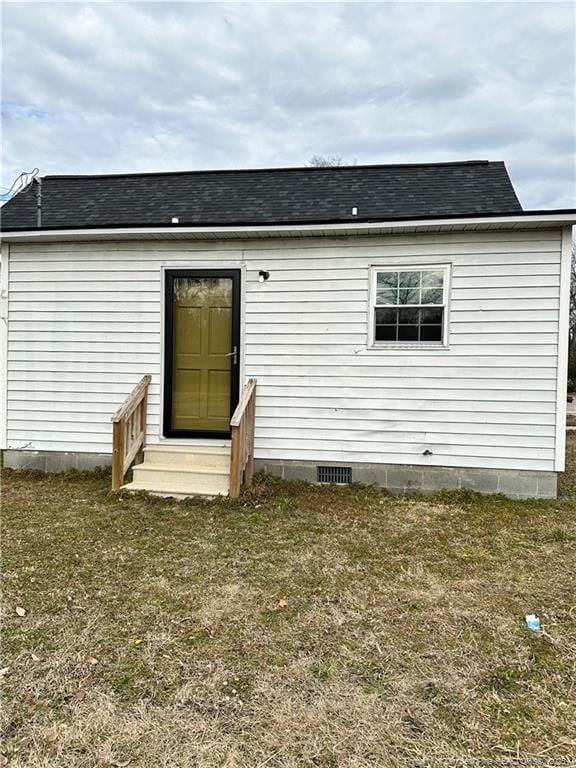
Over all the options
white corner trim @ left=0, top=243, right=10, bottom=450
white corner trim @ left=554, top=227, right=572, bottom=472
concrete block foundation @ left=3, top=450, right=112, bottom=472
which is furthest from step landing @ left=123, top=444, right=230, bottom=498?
white corner trim @ left=554, top=227, right=572, bottom=472

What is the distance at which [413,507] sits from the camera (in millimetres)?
4578

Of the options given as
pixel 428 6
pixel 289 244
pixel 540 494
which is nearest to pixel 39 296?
pixel 289 244

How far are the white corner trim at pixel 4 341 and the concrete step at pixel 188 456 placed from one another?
6.43ft

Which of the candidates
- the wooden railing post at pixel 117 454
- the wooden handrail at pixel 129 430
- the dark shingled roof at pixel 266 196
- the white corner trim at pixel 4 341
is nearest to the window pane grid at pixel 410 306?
the dark shingled roof at pixel 266 196

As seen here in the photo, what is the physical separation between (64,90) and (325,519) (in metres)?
10.3

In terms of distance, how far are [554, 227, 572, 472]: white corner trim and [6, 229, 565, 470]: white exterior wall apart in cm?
5

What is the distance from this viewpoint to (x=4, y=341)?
5.65 meters

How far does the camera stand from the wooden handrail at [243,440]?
4457mm

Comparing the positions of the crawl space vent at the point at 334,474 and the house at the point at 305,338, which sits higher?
the house at the point at 305,338

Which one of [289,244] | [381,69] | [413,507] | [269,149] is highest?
[269,149]

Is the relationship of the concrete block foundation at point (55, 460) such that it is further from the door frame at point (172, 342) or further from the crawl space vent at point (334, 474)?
the crawl space vent at point (334, 474)

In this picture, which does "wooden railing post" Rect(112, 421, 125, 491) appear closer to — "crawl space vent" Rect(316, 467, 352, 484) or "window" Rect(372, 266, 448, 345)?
"crawl space vent" Rect(316, 467, 352, 484)

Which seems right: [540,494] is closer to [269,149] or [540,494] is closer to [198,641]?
[198,641]

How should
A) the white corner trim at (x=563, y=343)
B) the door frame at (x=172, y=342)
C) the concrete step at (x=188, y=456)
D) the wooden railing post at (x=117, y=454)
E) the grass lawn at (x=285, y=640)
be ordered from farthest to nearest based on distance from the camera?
the door frame at (x=172, y=342)
the concrete step at (x=188, y=456)
the wooden railing post at (x=117, y=454)
the white corner trim at (x=563, y=343)
the grass lawn at (x=285, y=640)
